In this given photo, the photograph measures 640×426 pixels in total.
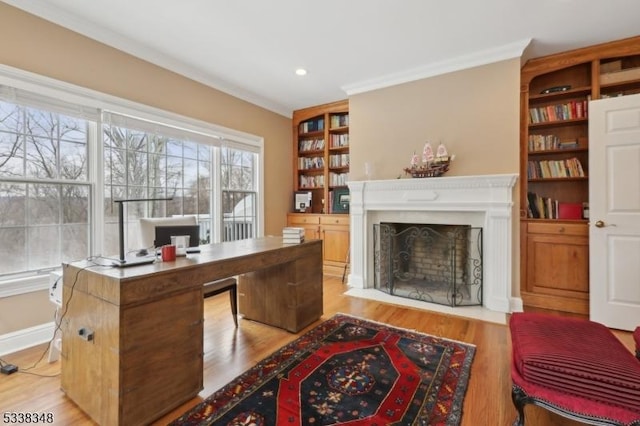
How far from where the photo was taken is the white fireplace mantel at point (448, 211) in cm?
294

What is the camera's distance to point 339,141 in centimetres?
461

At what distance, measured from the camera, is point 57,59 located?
2.38m

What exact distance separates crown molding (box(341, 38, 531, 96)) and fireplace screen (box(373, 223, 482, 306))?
68.5 inches

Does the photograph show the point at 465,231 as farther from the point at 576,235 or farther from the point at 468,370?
the point at 468,370

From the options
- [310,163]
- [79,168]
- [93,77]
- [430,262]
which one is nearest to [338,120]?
[310,163]

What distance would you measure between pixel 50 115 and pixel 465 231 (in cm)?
409

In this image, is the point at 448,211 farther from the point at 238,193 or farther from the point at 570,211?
the point at 238,193

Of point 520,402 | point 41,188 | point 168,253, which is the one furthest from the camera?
point 41,188

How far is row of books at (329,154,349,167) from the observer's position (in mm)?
4605

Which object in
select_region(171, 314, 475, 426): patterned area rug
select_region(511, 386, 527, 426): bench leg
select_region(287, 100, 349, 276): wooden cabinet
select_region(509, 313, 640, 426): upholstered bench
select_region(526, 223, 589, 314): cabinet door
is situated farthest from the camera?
select_region(287, 100, 349, 276): wooden cabinet

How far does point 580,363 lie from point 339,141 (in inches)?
152

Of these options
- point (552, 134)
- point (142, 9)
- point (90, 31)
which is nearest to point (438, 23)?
point (552, 134)

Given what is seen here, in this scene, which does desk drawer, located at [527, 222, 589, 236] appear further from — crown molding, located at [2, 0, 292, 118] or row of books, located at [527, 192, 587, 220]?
crown molding, located at [2, 0, 292, 118]

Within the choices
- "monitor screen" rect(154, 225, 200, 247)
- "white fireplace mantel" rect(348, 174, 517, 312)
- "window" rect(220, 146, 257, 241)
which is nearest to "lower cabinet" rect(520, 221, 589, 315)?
"white fireplace mantel" rect(348, 174, 517, 312)
